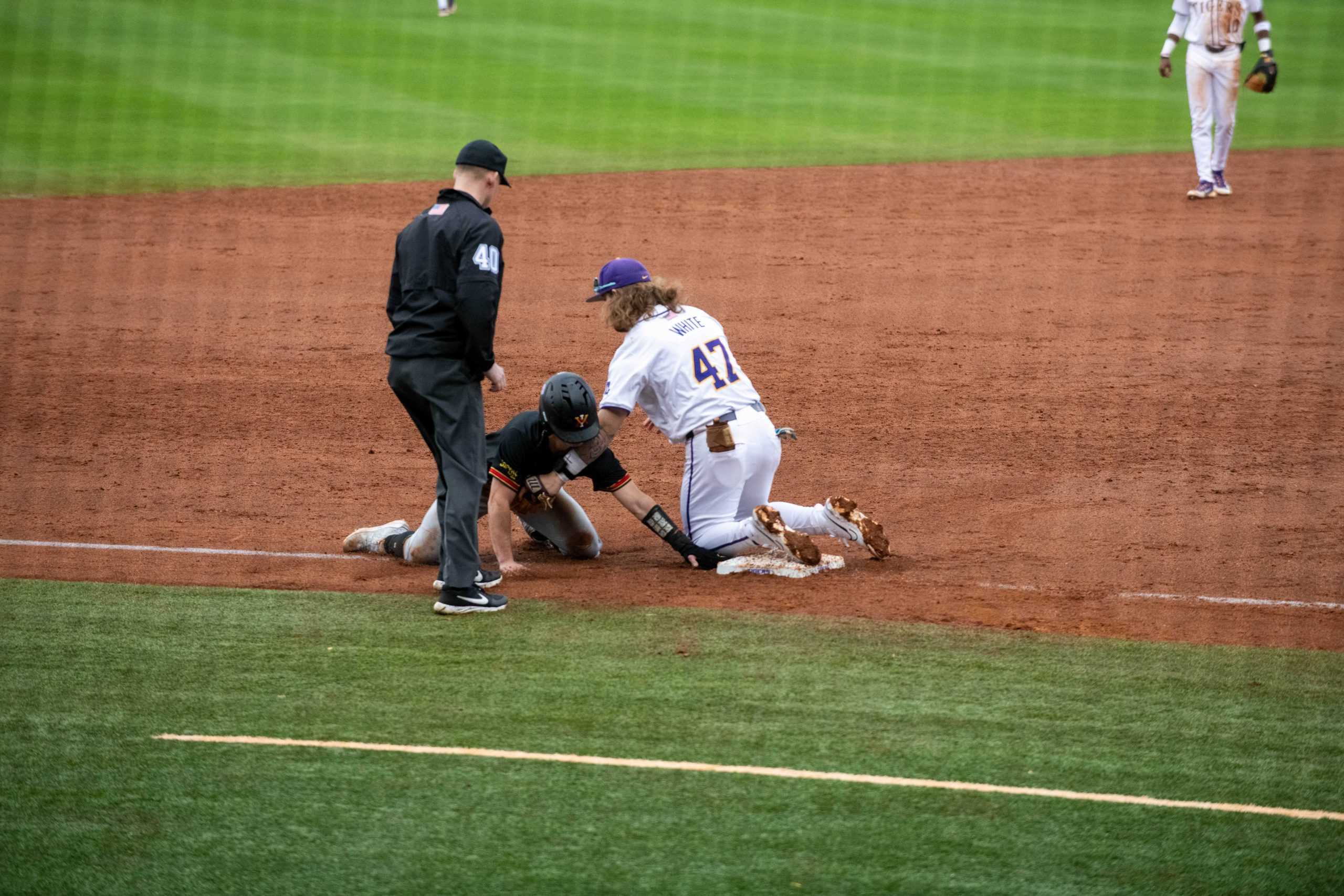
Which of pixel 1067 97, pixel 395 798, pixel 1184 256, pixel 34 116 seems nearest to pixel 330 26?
pixel 34 116

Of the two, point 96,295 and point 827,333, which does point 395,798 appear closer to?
point 827,333

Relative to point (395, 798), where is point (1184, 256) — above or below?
above

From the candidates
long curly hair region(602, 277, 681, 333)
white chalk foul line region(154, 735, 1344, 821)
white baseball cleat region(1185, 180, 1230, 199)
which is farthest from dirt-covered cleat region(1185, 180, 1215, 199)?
white chalk foul line region(154, 735, 1344, 821)

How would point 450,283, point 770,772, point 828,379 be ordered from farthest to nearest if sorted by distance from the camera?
point 828,379 → point 450,283 → point 770,772

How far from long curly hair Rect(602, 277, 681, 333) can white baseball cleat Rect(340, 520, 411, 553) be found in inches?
54.8

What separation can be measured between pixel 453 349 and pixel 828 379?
471cm

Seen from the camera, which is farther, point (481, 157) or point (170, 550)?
point (170, 550)

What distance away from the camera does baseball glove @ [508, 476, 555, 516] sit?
671cm

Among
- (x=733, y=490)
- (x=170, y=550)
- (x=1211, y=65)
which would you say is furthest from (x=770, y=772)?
(x=1211, y=65)

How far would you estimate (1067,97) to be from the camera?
23.6m

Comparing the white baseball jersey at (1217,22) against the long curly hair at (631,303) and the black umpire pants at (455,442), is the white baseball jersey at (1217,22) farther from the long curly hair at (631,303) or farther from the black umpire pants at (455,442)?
the black umpire pants at (455,442)

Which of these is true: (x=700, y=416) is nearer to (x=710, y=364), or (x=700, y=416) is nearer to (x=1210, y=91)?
(x=710, y=364)

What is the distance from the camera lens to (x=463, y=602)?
616 cm

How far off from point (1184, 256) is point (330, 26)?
18.5 m
